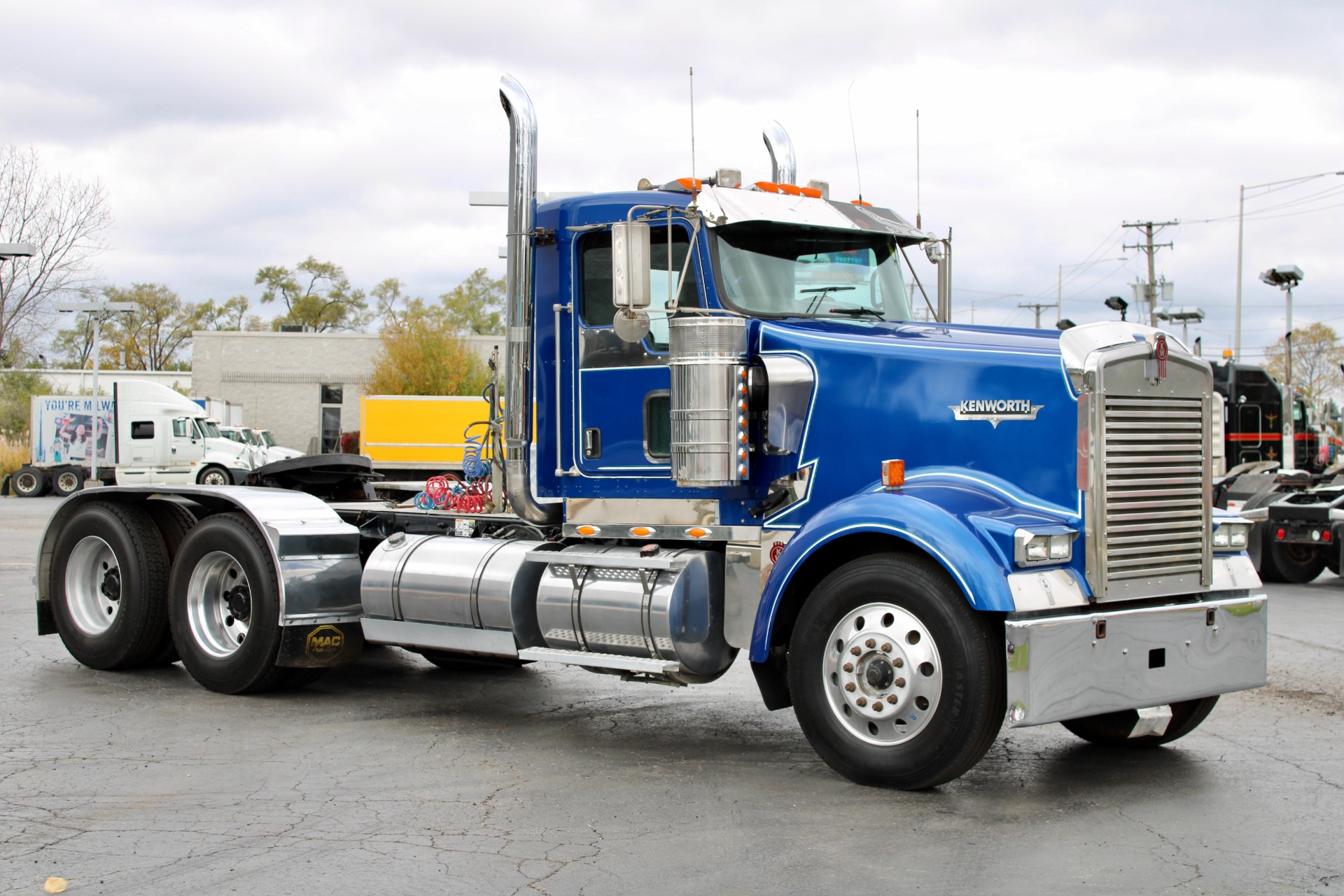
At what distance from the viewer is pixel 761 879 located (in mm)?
4605

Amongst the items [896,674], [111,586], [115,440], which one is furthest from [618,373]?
[115,440]

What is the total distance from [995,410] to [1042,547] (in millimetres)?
726

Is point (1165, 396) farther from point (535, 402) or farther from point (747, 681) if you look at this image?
point (747, 681)

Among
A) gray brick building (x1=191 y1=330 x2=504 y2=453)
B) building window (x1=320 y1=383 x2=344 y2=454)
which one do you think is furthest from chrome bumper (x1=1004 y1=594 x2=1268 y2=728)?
building window (x1=320 y1=383 x2=344 y2=454)

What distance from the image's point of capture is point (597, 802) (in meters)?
5.72

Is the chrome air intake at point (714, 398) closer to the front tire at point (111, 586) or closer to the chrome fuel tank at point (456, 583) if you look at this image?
the chrome fuel tank at point (456, 583)

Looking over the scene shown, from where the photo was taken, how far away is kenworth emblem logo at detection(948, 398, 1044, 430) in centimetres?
584

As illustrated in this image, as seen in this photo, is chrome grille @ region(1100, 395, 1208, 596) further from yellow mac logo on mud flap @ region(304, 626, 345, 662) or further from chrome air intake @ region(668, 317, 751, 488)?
yellow mac logo on mud flap @ region(304, 626, 345, 662)

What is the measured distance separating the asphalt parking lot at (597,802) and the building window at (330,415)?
1866 inches

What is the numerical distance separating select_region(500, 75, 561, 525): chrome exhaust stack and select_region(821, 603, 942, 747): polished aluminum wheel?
2344 mm

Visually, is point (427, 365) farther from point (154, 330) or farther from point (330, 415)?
point (154, 330)

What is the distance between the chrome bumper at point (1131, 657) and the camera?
5.32 m

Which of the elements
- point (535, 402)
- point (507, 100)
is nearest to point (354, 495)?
point (535, 402)

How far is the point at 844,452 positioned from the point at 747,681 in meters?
3.21
